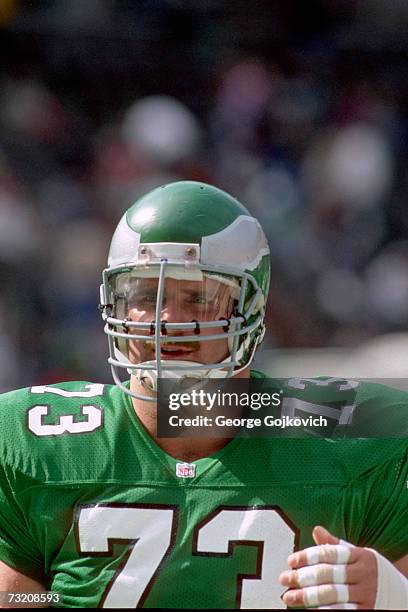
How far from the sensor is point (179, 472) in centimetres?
126

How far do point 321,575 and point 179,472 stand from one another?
28cm

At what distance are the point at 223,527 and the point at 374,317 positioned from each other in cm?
241

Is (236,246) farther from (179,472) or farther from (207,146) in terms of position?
(207,146)

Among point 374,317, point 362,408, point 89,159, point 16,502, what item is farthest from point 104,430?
point 89,159

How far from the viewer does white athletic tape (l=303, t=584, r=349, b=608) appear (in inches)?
41.4

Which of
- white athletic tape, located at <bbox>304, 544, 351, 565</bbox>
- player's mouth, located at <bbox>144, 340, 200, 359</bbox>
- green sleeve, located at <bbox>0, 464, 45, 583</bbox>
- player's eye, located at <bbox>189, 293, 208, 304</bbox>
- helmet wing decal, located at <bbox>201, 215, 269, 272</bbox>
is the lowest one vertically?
green sleeve, located at <bbox>0, 464, 45, 583</bbox>

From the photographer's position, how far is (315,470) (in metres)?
1.26

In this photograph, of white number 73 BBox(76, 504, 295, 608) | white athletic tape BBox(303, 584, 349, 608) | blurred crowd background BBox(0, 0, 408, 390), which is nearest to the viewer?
white athletic tape BBox(303, 584, 349, 608)

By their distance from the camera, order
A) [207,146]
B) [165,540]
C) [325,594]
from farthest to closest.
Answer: [207,146]
[165,540]
[325,594]

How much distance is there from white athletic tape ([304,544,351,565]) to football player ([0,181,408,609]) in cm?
14

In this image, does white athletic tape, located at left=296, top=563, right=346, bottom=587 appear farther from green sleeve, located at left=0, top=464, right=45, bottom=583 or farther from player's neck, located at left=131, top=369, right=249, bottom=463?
green sleeve, located at left=0, top=464, right=45, bottom=583

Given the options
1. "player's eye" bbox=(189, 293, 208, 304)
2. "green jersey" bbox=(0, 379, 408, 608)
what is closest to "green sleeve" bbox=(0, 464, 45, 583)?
"green jersey" bbox=(0, 379, 408, 608)

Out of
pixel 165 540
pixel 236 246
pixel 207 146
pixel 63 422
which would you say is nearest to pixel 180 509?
pixel 165 540

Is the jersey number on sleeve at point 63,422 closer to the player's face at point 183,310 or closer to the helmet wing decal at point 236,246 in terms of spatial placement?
the player's face at point 183,310
